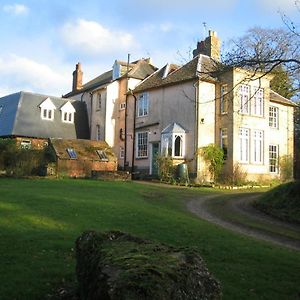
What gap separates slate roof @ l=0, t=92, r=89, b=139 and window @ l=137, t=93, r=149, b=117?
7098 mm

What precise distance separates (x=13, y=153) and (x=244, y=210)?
1525 cm

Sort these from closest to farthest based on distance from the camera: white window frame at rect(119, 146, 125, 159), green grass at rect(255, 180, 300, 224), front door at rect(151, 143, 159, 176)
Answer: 1. green grass at rect(255, 180, 300, 224)
2. front door at rect(151, 143, 159, 176)
3. white window frame at rect(119, 146, 125, 159)

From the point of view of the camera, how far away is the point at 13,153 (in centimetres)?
2723

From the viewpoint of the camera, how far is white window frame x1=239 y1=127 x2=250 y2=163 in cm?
3158

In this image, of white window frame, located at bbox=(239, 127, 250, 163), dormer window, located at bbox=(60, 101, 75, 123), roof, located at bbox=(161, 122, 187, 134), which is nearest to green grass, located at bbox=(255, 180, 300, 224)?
white window frame, located at bbox=(239, 127, 250, 163)

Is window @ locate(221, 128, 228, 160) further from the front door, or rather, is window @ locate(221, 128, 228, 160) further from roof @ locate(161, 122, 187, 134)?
the front door

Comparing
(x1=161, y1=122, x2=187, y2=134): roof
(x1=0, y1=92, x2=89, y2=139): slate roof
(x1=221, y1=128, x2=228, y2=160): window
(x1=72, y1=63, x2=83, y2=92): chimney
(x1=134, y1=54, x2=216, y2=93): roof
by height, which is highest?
(x1=72, y1=63, x2=83, y2=92): chimney

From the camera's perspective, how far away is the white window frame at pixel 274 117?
35812 millimetres

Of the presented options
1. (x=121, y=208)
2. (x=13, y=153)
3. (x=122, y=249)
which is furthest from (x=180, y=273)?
(x=13, y=153)

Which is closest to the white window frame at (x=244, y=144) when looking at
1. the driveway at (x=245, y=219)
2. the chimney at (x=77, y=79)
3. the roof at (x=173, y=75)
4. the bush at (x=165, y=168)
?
the roof at (x=173, y=75)

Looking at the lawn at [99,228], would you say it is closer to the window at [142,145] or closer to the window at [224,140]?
the window at [224,140]

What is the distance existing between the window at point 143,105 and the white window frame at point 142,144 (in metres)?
1.62

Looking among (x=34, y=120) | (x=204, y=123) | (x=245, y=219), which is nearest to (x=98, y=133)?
(x=34, y=120)

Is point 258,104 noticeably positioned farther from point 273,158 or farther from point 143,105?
point 143,105
